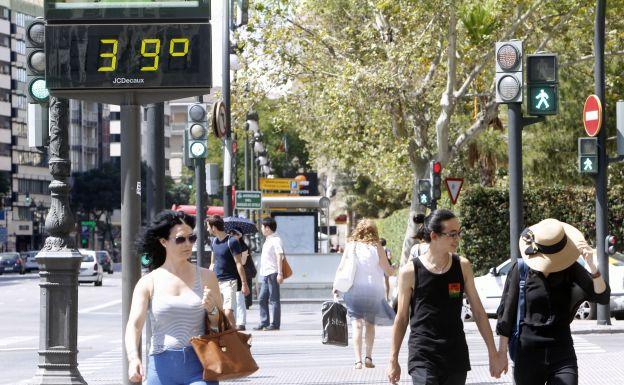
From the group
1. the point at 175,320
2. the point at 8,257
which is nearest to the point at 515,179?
the point at 175,320

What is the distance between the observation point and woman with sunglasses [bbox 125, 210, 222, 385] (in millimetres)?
7594

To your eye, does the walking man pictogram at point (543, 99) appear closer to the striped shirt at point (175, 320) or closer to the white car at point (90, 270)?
the striped shirt at point (175, 320)

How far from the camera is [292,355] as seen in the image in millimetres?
18922

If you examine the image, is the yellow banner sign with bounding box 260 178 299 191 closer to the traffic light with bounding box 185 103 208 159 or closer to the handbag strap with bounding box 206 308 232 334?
the traffic light with bounding box 185 103 208 159

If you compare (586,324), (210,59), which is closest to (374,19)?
(586,324)

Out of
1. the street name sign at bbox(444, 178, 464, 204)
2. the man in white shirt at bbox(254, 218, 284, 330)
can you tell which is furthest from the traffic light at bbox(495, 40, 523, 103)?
the street name sign at bbox(444, 178, 464, 204)

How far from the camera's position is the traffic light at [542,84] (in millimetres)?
17297

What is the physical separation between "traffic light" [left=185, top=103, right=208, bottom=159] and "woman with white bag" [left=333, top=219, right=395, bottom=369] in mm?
7192

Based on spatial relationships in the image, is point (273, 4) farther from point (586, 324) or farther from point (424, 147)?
point (586, 324)

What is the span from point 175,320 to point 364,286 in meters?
8.36

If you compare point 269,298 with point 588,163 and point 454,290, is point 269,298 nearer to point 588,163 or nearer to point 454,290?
point 588,163

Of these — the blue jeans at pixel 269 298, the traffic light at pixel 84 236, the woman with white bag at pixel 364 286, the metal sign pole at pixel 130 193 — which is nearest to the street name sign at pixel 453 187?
the blue jeans at pixel 269 298

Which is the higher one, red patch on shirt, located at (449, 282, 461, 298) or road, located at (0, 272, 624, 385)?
red patch on shirt, located at (449, 282, 461, 298)

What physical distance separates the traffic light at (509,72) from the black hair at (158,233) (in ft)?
29.3
